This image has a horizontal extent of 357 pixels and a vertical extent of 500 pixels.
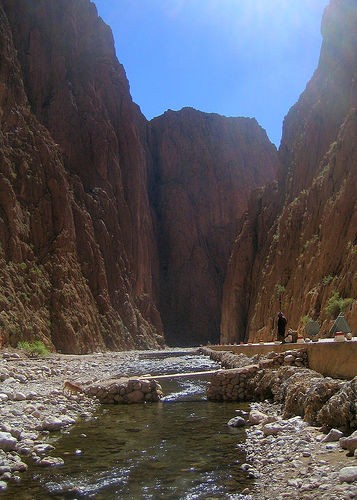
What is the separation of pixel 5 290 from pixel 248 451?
126 feet

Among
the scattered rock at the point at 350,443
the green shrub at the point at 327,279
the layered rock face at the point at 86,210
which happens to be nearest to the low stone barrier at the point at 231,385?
the scattered rock at the point at 350,443

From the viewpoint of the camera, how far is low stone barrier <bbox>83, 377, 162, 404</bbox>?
1761cm

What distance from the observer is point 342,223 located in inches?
1444

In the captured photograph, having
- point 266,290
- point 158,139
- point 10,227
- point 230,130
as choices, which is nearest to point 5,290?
point 10,227

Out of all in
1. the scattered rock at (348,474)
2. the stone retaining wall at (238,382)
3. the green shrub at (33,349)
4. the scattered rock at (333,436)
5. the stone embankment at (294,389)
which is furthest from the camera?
the green shrub at (33,349)

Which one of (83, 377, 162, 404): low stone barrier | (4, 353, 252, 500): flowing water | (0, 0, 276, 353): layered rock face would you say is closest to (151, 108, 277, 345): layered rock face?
(0, 0, 276, 353): layered rock face

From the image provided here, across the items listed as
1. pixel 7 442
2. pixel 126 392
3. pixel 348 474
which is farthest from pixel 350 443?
pixel 126 392

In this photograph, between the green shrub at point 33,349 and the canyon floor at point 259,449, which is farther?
A: the green shrub at point 33,349

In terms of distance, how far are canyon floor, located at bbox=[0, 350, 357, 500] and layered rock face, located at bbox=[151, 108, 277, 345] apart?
93.5 meters

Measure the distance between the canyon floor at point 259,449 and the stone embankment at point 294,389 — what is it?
0.38 meters

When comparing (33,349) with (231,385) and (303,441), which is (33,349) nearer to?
(231,385)

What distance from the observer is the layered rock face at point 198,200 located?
11562 cm

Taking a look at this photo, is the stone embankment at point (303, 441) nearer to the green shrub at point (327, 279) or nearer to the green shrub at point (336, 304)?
the green shrub at point (336, 304)

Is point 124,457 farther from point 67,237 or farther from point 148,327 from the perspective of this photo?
point 148,327
